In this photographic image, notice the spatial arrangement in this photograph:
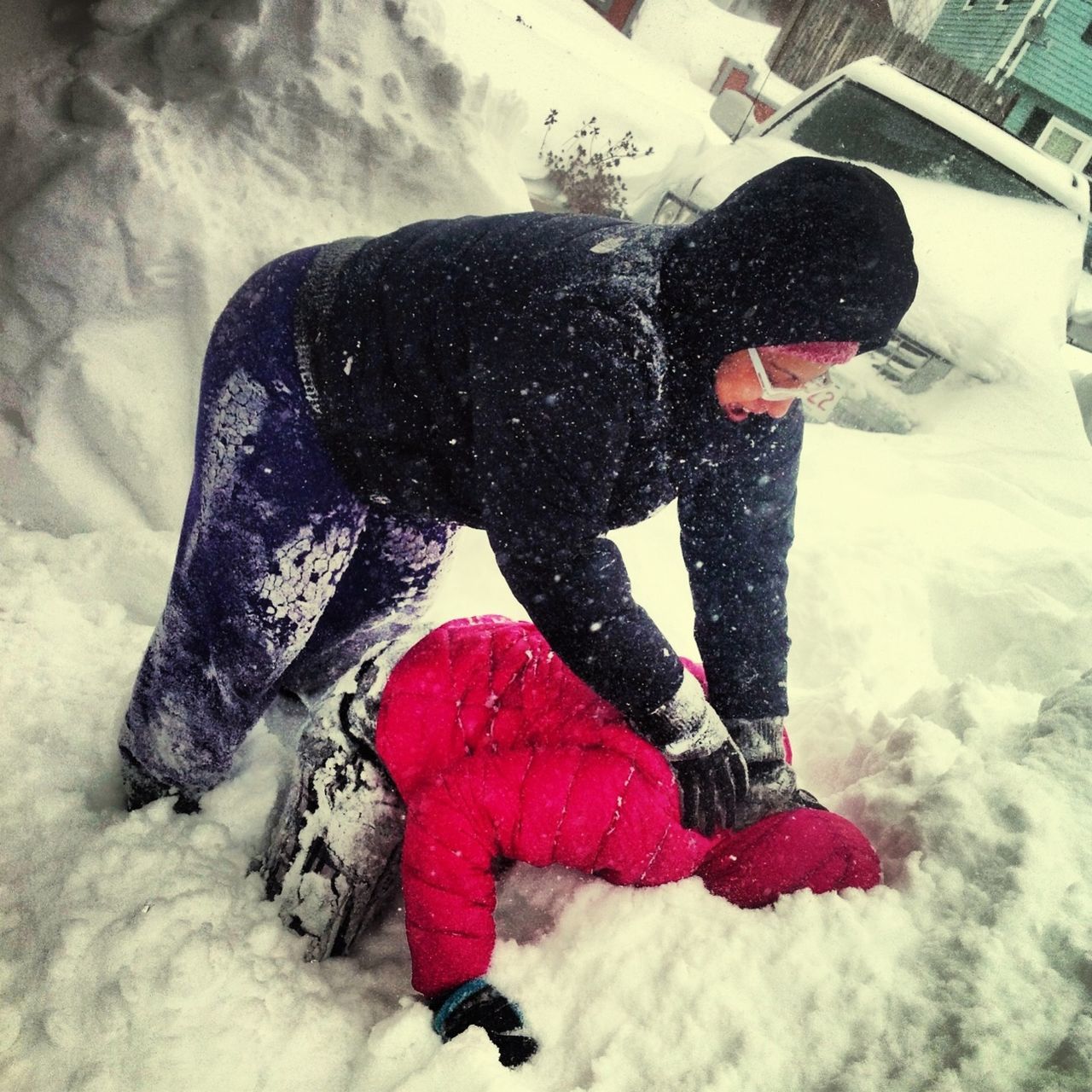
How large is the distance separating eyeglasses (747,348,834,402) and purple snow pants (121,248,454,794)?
778 millimetres

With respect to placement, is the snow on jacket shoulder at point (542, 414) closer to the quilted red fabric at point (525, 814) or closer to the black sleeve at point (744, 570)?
the black sleeve at point (744, 570)

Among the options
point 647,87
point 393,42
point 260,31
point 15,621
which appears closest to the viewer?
point 15,621

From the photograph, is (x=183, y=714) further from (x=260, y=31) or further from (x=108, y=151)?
(x=260, y=31)

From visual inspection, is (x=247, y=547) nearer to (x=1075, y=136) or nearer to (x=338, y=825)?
(x=338, y=825)

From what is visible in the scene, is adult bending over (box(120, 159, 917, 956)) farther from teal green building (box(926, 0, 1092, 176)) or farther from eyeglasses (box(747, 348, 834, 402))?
teal green building (box(926, 0, 1092, 176))

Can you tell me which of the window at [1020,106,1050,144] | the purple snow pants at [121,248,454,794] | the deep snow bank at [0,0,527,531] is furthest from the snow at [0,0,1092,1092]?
the window at [1020,106,1050,144]

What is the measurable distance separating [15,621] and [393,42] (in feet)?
8.01

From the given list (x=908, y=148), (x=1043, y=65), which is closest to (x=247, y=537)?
(x=908, y=148)

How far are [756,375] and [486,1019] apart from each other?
110cm

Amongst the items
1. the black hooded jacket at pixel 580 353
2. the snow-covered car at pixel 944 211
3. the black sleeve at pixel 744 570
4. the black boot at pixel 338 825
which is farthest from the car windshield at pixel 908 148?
the black boot at pixel 338 825

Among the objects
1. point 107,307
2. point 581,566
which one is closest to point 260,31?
point 107,307

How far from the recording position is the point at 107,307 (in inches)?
94.2

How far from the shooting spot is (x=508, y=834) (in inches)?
47.4

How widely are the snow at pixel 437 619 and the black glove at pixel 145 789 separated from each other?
0.07 metres
